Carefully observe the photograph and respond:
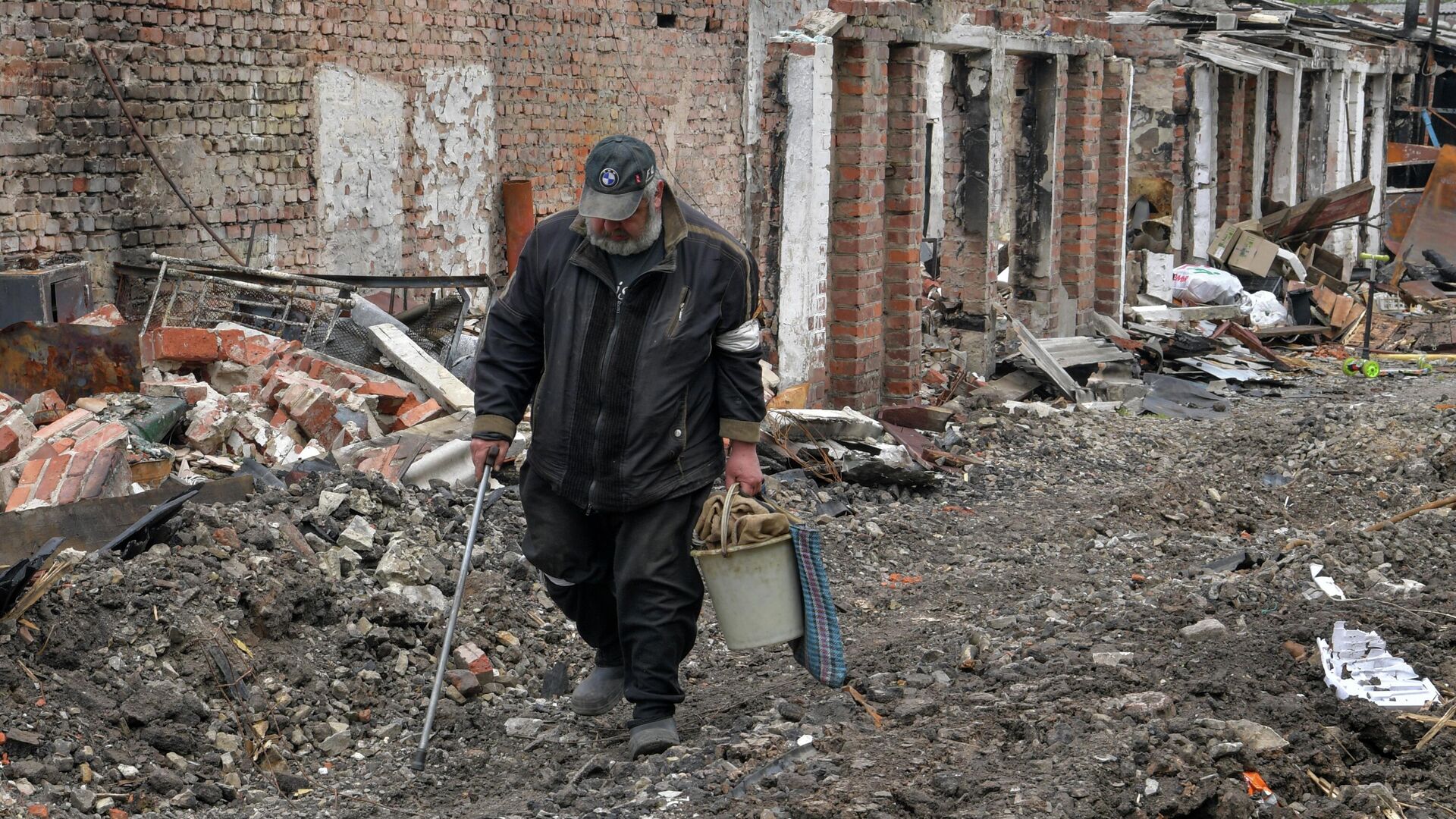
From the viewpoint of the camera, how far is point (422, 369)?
27.2ft

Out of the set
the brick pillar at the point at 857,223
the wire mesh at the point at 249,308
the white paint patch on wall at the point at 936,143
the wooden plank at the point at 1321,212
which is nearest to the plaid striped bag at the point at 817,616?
the wire mesh at the point at 249,308

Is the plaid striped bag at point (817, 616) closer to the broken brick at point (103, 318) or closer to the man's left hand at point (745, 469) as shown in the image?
the man's left hand at point (745, 469)

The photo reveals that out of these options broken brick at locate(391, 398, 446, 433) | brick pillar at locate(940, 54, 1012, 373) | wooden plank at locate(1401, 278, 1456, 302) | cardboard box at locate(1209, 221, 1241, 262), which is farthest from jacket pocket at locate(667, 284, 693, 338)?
wooden plank at locate(1401, 278, 1456, 302)

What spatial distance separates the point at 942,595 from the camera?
6965 millimetres

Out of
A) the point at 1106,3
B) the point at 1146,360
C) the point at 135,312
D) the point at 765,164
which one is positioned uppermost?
the point at 1106,3

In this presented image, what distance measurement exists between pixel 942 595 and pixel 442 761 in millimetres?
2939

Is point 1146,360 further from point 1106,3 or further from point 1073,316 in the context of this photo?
point 1106,3

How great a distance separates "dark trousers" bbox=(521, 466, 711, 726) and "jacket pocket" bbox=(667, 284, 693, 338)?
1.64 ft

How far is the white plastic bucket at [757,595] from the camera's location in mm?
4562

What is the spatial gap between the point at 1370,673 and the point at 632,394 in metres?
2.55

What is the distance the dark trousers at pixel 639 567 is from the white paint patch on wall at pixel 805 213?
576 cm

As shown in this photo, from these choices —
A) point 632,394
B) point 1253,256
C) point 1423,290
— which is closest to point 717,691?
point 632,394

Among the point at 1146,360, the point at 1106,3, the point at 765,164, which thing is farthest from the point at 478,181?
the point at 1106,3

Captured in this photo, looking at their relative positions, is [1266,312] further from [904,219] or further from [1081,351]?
[904,219]
